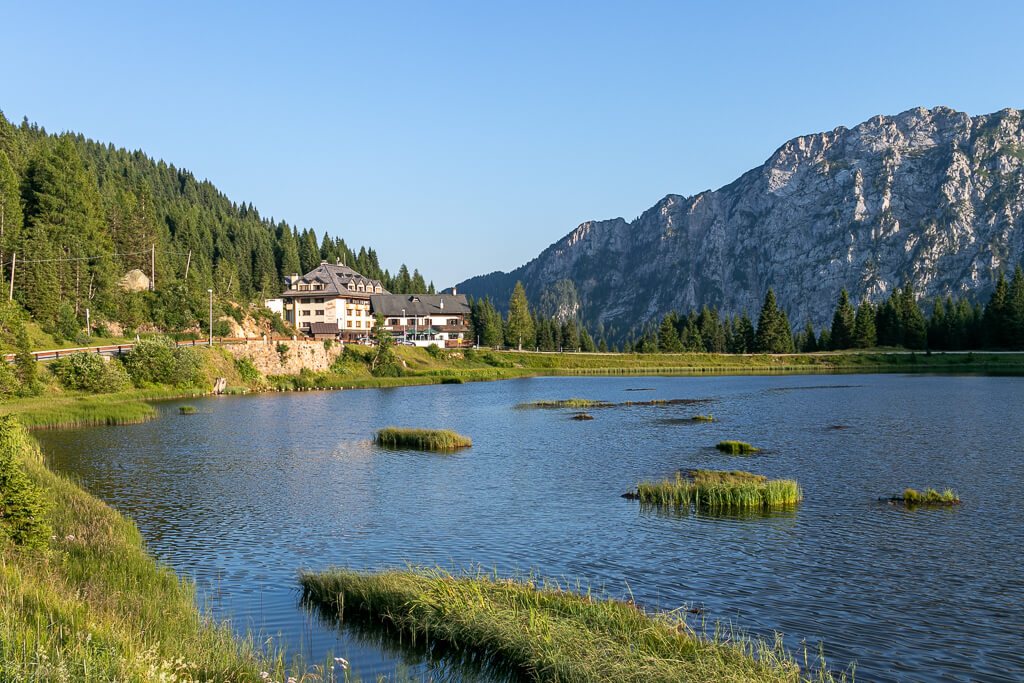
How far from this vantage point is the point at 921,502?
3212 cm

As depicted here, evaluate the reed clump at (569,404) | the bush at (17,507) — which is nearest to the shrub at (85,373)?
the reed clump at (569,404)

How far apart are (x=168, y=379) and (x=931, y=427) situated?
81467 mm

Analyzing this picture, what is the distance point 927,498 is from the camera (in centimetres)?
3225

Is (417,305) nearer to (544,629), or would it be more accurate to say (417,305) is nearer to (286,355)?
(286,355)

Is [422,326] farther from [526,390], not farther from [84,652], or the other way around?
[84,652]

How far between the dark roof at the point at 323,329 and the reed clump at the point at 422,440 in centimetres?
12280

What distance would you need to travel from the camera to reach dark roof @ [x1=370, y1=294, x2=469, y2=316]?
190875 mm

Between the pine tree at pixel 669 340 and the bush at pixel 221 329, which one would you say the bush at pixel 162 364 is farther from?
the pine tree at pixel 669 340

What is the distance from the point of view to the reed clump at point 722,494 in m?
32.3

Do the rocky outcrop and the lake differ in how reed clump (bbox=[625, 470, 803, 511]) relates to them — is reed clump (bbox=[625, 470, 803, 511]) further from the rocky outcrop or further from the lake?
the rocky outcrop

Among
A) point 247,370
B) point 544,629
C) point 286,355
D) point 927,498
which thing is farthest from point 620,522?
point 286,355

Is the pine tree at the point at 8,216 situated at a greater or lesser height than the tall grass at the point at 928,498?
greater

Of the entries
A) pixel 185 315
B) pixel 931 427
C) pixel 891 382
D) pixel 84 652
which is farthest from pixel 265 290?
pixel 84 652

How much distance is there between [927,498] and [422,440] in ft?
102
